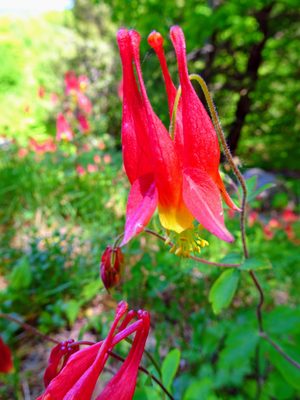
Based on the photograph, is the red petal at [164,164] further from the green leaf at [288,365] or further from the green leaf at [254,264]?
the green leaf at [288,365]

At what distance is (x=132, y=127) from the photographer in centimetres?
76

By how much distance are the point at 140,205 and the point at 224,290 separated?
0.59 meters

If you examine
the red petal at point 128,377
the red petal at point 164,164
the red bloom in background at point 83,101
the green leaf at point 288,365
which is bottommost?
the green leaf at point 288,365

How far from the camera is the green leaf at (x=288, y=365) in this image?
51.3 inches

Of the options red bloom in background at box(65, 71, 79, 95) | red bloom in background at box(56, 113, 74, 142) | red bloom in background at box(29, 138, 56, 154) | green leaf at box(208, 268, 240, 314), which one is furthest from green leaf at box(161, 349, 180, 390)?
red bloom in background at box(65, 71, 79, 95)

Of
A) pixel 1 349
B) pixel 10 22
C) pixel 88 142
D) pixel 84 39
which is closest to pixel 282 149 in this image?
pixel 88 142

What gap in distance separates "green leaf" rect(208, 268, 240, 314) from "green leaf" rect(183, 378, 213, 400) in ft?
1.28

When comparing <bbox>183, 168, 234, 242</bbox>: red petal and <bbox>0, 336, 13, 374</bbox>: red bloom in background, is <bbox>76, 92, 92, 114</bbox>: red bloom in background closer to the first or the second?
<bbox>0, 336, 13, 374</bbox>: red bloom in background

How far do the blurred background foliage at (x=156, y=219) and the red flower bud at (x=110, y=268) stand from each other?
0.79 feet

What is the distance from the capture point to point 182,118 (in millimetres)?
768

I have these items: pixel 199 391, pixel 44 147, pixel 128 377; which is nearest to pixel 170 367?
pixel 199 391

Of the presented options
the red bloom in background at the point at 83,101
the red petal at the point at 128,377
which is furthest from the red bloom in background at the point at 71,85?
the red petal at the point at 128,377

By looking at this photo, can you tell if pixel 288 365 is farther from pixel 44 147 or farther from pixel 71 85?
pixel 71 85

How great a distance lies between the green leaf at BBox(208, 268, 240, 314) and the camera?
1.13 metres
